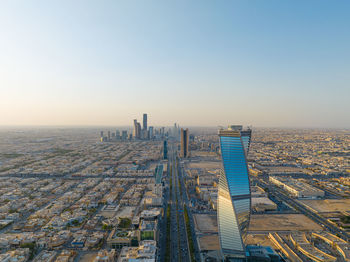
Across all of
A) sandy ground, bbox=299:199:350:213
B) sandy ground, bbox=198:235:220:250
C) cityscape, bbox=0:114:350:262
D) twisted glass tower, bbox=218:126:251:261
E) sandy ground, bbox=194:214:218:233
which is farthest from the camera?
sandy ground, bbox=299:199:350:213

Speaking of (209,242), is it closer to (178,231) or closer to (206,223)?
(178,231)

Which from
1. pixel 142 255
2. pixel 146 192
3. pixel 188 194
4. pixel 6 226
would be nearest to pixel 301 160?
pixel 188 194

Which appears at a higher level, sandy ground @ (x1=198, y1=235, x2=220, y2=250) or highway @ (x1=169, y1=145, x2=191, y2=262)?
sandy ground @ (x1=198, y1=235, x2=220, y2=250)

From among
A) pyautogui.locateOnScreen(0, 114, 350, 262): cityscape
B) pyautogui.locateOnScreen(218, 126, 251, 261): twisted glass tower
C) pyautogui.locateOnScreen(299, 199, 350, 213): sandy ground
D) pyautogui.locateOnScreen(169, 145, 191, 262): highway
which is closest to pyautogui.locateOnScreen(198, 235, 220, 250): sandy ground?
pyautogui.locateOnScreen(0, 114, 350, 262): cityscape

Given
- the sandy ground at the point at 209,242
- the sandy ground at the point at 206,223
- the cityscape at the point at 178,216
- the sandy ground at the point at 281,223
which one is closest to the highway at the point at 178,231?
the cityscape at the point at 178,216

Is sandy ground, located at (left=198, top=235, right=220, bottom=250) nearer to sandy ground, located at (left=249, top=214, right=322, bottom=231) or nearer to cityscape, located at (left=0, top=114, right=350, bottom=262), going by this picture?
cityscape, located at (left=0, top=114, right=350, bottom=262)

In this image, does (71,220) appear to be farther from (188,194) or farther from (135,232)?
(188,194)

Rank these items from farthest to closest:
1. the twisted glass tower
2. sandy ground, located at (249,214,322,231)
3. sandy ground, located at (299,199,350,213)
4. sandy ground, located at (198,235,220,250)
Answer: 1. sandy ground, located at (299,199,350,213)
2. sandy ground, located at (249,214,322,231)
3. sandy ground, located at (198,235,220,250)
4. the twisted glass tower

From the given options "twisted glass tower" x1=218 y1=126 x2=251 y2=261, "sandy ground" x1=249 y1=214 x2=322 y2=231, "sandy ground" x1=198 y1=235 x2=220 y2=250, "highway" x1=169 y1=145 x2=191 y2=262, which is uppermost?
"twisted glass tower" x1=218 y1=126 x2=251 y2=261
